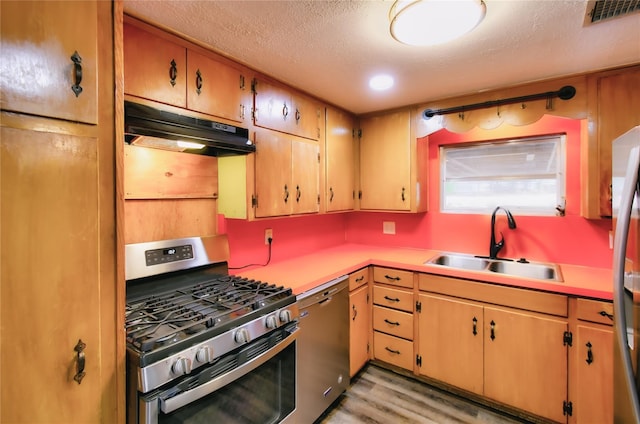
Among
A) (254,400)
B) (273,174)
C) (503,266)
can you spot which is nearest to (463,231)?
(503,266)

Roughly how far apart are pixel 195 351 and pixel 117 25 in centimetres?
121

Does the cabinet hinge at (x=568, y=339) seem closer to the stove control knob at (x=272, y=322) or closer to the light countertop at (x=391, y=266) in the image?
the light countertop at (x=391, y=266)

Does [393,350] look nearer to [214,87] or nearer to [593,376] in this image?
[593,376]

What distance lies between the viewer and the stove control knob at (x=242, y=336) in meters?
1.29

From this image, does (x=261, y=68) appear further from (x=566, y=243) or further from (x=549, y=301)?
(x=566, y=243)

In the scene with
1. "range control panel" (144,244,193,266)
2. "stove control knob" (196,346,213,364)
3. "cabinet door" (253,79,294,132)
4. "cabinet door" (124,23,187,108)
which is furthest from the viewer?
"cabinet door" (253,79,294,132)

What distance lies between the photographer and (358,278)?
2.42 metres

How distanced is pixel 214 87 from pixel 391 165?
5.86 ft

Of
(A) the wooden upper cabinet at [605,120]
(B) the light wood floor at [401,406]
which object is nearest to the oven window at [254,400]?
(B) the light wood floor at [401,406]

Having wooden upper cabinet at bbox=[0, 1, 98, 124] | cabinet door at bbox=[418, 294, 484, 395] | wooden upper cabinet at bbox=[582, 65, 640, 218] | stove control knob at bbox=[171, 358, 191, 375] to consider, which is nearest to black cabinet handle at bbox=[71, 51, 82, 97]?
wooden upper cabinet at bbox=[0, 1, 98, 124]

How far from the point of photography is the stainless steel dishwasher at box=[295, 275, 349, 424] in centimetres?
177

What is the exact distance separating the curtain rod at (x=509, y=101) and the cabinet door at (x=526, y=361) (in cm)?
157

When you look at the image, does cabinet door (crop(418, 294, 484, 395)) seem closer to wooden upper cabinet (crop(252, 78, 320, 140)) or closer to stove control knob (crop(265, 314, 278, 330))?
stove control knob (crop(265, 314, 278, 330))

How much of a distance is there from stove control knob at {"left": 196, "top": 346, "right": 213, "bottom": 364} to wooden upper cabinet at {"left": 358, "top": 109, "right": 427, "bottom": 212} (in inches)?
86.2
